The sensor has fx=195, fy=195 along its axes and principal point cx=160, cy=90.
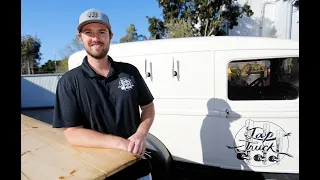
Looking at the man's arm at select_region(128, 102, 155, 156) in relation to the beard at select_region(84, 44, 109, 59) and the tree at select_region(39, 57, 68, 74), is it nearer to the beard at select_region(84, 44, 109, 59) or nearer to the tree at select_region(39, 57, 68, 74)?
the beard at select_region(84, 44, 109, 59)

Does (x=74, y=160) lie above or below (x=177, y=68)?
below

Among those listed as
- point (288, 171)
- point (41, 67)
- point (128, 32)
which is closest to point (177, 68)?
point (288, 171)

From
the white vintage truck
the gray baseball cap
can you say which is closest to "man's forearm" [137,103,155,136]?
the gray baseball cap

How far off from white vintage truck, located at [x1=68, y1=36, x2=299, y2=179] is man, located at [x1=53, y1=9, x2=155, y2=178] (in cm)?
116

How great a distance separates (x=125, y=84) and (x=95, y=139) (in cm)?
44

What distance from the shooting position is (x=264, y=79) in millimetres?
2896

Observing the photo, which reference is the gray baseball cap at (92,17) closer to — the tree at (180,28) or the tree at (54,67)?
the tree at (180,28)

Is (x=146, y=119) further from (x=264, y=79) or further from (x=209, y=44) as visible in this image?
(x=264, y=79)

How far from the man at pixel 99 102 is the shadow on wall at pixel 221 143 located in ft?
4.33
